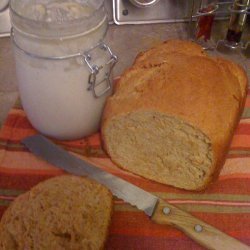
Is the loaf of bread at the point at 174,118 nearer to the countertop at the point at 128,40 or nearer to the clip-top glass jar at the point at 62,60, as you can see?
the clip-top glass jar at the point at 62,60

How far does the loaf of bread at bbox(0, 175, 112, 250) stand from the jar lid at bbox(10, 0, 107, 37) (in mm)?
337

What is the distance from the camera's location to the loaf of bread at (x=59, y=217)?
0.82m

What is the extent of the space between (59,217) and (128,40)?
85 centimetres

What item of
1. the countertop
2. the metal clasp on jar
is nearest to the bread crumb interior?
the metal clasp on jar

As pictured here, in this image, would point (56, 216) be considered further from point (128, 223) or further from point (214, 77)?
point (214, 77)

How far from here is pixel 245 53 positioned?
1448 mm

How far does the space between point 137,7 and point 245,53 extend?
42 centimetres

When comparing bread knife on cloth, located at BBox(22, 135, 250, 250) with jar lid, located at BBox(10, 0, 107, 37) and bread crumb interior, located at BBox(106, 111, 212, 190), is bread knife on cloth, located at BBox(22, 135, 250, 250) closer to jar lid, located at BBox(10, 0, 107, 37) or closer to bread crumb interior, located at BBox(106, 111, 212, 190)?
bread crumb interior, located at BBox(106, 111, 212, 190)

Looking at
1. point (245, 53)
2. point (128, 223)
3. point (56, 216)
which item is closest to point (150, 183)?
point (128, 223)

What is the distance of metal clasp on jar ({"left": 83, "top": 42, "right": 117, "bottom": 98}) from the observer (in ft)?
3.08

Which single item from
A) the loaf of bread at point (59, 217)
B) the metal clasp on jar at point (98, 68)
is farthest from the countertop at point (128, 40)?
the loaf of bread at point (59, 217)

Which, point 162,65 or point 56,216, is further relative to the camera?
point 162,65

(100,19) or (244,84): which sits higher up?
(100,19)

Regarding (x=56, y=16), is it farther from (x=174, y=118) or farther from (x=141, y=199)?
(x=141, y=199)
